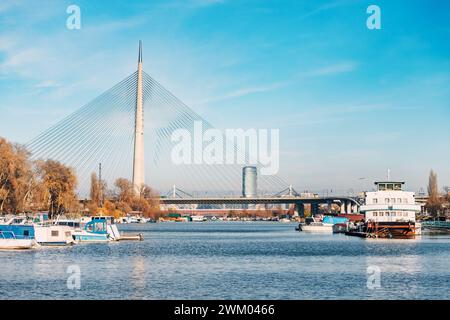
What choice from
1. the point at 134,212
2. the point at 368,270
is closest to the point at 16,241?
the point at 368,270

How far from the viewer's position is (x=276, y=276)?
45812 millimetres

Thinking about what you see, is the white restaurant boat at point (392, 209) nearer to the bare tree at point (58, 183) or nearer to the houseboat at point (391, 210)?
the houseboat at point (391, 210)

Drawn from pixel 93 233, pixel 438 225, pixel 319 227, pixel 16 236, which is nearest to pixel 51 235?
pixel 16 236

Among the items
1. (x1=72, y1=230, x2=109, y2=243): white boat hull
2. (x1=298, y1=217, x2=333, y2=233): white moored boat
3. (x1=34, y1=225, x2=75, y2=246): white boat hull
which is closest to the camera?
(x1=34, y1=225, x2=75, y2=246): white boat hull

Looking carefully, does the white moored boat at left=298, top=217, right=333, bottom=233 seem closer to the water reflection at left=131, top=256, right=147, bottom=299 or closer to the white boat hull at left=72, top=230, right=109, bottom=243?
the white boat hull at left=72, top=230, right=109, bottom=243

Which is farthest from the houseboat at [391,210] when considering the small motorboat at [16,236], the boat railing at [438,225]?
the boat railing at [438,225]

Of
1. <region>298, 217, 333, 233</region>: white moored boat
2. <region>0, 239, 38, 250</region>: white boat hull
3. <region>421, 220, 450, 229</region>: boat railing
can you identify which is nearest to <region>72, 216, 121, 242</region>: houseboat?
<region>0, 239, 38, 250</region>: white boat hull

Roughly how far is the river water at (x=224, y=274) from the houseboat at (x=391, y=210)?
2632 centimetres

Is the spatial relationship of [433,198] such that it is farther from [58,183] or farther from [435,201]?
[58,183]

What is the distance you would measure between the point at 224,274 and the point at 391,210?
54.3 meters

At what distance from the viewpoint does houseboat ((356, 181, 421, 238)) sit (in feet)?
313

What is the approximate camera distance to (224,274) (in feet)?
154

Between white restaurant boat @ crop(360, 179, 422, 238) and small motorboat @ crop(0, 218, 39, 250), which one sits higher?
white restaurant boat @ crop(360, 179, 422, 238)

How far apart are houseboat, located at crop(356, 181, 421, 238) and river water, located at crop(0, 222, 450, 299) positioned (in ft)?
86.4
